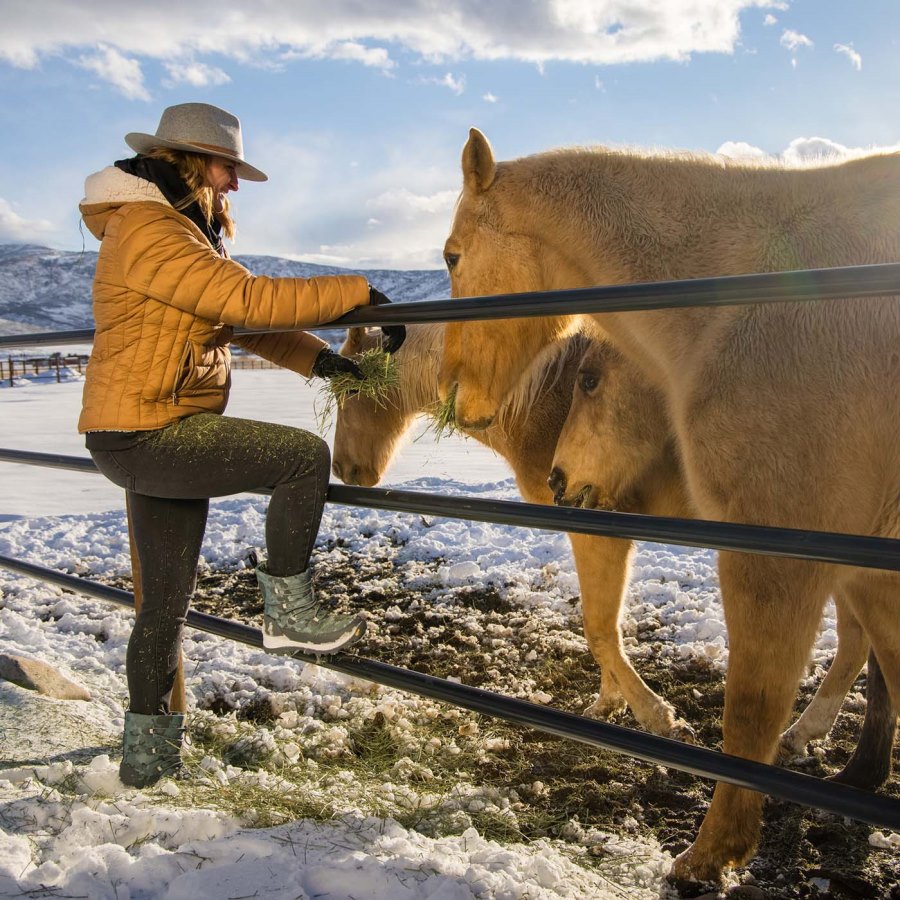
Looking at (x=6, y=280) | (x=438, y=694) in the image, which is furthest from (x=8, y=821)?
(x=6, y=280)

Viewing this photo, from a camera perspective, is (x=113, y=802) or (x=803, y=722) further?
(x=803, y=722)

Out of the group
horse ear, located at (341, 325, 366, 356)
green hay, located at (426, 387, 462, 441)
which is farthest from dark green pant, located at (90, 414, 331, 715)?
horse ear, located at (341, 325, 366, 356)

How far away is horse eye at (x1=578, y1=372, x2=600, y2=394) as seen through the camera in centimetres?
358

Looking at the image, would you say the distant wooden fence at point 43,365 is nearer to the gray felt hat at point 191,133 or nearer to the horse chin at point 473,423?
the horse chin at point 473,423

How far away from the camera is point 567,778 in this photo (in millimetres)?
3119

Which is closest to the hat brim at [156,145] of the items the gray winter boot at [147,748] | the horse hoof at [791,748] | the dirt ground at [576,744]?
the gray winter boot at [147,748]

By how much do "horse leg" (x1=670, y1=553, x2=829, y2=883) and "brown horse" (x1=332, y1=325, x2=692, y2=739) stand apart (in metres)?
1.33

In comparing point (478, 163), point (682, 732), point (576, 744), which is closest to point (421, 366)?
point (478, 163)

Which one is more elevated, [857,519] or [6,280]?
[6,280]

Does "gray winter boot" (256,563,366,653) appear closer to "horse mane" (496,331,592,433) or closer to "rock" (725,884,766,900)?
"rock" (725,884,766,900)

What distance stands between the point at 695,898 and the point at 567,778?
2.87 ft

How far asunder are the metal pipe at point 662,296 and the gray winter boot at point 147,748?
1276 mm

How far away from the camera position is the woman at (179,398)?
206cm

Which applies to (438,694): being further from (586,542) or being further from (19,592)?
Answer: (19,592)
